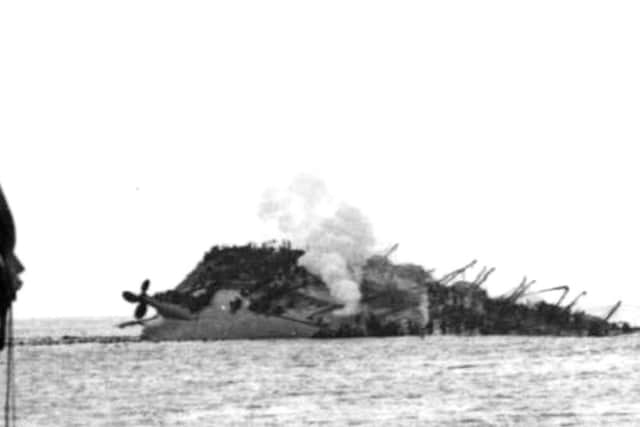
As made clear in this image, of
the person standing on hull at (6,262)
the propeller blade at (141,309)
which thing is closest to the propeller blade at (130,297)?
the propeller blade at (141,309)

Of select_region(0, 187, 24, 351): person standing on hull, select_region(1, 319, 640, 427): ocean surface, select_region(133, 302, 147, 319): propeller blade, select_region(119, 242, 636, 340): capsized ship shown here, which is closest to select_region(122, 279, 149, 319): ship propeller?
select_region(133, 302, 147, 319): propeller blade

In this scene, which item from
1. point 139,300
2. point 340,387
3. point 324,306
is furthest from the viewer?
point 324,306

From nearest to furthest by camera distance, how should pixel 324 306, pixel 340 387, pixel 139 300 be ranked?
pixel 139 300 → pixel 340 387 → pixel 324 306

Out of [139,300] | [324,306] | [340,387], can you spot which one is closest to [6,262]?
[139,300]

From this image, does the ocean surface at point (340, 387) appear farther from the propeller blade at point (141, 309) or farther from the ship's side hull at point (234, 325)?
the ship's side hull at point (234, 325)

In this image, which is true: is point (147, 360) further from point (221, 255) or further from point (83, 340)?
point (83, 340)

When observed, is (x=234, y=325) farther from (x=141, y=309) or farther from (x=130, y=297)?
(x=141, y=309)

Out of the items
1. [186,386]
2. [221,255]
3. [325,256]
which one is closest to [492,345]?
[325,256]
